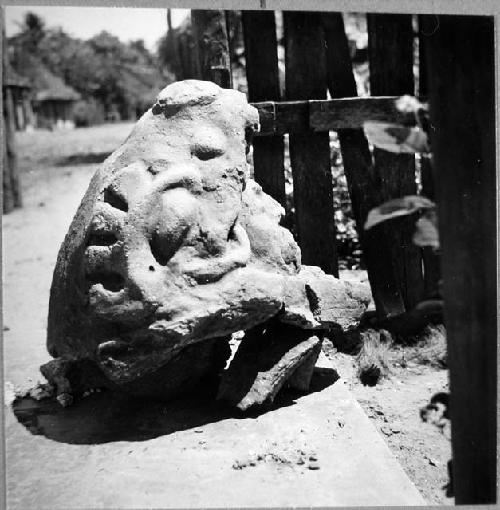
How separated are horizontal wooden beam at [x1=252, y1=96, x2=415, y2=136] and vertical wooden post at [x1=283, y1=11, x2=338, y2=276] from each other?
0.07 meters

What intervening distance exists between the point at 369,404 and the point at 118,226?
68.8 inches

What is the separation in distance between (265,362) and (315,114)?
1.70 m

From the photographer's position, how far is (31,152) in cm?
339

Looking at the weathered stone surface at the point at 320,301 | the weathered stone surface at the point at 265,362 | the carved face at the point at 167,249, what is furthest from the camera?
the weathered stone surface at the point at 320,301

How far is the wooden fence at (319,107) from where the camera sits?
414 cm

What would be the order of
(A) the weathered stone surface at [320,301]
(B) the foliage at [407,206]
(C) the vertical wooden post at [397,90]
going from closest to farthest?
(B) the foliage at [407,206] < (A) the weathered stone surface at [320,301] < (C) the vertical wooden post at [397,90]

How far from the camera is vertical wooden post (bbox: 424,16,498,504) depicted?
2160 mm

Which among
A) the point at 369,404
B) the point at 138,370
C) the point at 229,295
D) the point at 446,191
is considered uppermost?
the point at 446,191

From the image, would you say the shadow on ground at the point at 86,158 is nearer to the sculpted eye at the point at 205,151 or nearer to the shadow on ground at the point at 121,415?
the sculpted eye at the point at 205,151

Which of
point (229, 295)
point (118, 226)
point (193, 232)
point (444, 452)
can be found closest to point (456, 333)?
point (444, 452)

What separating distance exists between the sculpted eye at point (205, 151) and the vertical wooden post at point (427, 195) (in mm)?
984

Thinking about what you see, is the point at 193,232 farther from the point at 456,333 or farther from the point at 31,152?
the point at 456,333

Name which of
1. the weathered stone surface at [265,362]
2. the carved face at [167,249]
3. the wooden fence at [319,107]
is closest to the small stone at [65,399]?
the carved face at [167,249]

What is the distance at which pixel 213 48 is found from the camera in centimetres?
425
